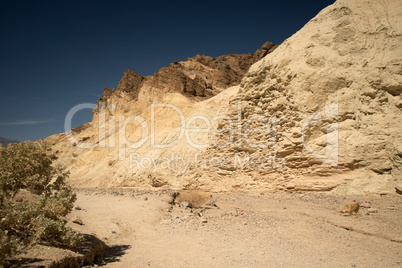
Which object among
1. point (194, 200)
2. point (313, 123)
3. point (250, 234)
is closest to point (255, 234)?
point (250, 234)

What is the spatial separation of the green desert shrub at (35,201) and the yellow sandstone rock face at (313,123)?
30.0 ft

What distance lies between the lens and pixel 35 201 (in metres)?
4.18

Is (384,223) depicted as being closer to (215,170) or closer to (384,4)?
(215,170)

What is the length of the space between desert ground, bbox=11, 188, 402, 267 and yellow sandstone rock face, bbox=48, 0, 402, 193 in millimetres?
1507

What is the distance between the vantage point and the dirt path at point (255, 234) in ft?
15.3

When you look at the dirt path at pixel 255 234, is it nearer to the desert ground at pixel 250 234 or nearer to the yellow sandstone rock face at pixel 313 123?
the desert ground at pixel 250 234

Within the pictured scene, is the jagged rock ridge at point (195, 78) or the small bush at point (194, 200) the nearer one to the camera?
the small bush at point (194, 200)

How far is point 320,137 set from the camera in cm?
1032

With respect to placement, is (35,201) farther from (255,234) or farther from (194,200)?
(194,200)

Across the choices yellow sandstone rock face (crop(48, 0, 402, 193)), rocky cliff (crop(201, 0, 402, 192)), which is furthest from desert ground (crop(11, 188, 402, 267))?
yellow sandstone rock face (crop(48, 0, 402, 193))

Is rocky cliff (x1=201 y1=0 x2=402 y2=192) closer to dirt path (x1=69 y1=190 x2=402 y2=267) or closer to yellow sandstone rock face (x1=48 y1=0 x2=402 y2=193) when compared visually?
yellow sandstone rock face (x1=48 y1=0 x2=402 y2=193)

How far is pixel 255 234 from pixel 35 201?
4924 mm

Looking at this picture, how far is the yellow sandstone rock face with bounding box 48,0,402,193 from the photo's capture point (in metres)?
9.24

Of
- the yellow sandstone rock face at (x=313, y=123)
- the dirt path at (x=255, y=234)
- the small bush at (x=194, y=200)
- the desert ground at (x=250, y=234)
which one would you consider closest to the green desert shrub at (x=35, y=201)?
the desert ground at (x=250, y=234)
